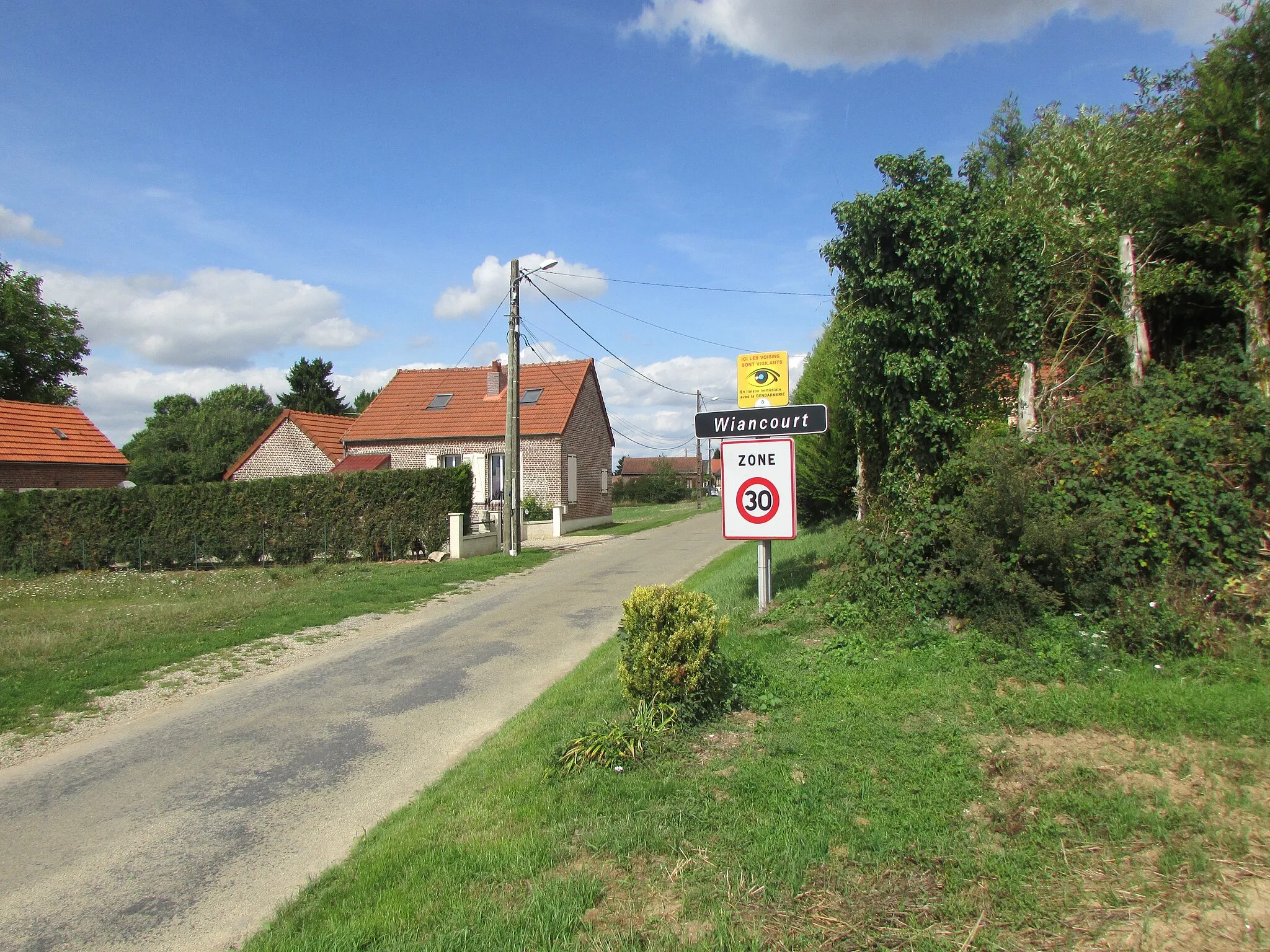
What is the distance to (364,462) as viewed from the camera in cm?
3098

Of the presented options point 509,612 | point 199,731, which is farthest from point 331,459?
point 199,731

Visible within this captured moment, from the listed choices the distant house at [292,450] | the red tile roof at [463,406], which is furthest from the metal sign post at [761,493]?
the distant house at [292,450]

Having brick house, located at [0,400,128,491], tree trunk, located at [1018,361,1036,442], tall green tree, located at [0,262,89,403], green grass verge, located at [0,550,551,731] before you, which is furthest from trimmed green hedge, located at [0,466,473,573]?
tall green tree, located at [0,262,89,403]

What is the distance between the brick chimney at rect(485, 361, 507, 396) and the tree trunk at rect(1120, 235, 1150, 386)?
85.2 ft

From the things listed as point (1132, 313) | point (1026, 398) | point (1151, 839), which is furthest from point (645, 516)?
point (1151, 839)

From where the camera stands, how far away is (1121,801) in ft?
11.6

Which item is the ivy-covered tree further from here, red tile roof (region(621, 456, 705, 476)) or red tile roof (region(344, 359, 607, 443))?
red tile roof (region(621, 456, 705, 476))

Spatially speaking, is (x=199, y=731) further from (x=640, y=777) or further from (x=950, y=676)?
(x=950, y=676)

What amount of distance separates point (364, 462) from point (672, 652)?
2824 cm

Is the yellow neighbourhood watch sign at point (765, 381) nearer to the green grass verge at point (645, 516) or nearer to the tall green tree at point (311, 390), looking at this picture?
the green grass verge at point (645, 516)

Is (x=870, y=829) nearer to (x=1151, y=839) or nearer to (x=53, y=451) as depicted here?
(x=1151, y=839)

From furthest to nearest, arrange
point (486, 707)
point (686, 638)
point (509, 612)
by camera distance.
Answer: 1. point (509, 612)
2. point (486, 707)
3. point (686, 638)

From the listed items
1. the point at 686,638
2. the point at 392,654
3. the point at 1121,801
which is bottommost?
the point at 392,654

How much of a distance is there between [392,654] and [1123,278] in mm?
9381
